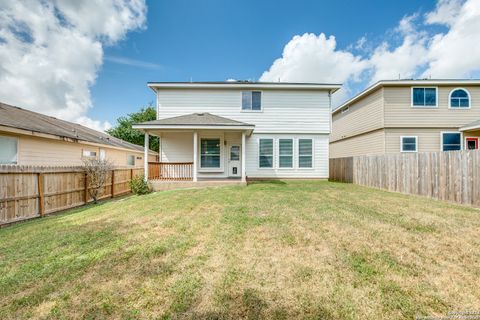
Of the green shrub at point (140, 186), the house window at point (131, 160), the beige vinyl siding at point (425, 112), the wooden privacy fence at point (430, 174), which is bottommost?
the green shrub at point (140, 186)

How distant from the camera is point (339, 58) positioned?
24.1 meters

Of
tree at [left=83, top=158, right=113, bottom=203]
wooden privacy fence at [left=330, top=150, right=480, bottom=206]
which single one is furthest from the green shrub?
wooden privacy fence at [left=330, top=150, right=480, bottom=206]

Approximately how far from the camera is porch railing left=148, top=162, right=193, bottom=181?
35.7 feet

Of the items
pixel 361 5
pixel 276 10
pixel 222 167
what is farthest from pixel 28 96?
pixel 361 5

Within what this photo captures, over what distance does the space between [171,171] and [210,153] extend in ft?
7.90

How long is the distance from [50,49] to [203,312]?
1455 centimetres

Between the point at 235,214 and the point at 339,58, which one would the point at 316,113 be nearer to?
the point at 235,214

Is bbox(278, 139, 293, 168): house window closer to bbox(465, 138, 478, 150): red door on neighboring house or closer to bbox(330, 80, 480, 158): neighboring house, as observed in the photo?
bbox(330, 80, 480, 158): neighboring house

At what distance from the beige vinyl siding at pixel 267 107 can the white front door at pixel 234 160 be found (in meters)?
1.73

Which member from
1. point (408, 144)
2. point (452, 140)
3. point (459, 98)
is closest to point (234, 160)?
point (408, 144)

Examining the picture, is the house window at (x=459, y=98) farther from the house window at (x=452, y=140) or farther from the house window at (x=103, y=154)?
the house window at (x=103, y=154)

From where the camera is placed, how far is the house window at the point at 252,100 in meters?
12.7

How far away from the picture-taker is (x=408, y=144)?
12805 millimetres

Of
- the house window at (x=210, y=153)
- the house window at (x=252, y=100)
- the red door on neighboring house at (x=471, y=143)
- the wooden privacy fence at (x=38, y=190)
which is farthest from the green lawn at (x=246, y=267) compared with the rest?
the red door on neighboring house at (x=471, y=143)
